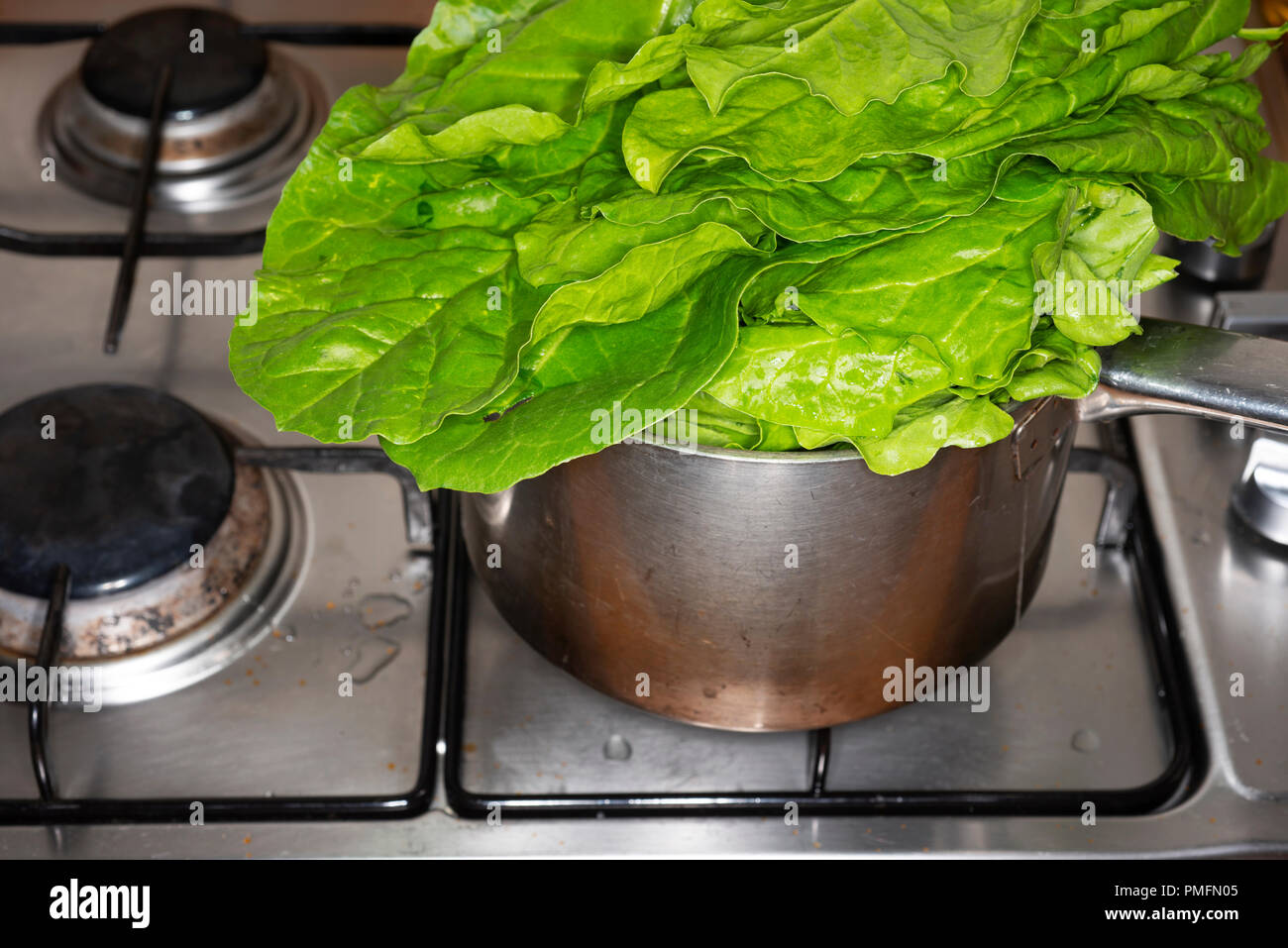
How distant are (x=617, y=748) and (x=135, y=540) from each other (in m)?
0.29

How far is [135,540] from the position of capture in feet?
2.49

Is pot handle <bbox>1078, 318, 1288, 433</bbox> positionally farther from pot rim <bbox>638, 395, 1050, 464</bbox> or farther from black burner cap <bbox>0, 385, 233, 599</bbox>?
black burner cap <bbox>0, 385, 233, 599</bbox>

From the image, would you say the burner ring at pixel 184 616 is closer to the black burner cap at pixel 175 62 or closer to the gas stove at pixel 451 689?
the gas stove at pixel 451 689

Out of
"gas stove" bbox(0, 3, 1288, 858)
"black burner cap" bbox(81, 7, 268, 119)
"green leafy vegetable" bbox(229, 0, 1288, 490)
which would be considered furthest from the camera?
"black burner cap" bbox(81, 7, 268, 119)

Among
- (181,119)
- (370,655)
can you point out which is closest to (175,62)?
(181,119)

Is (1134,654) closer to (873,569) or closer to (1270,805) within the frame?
(1270,805)

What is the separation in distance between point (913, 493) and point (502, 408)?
7.4 inches

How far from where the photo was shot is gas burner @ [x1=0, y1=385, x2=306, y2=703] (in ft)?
2.48

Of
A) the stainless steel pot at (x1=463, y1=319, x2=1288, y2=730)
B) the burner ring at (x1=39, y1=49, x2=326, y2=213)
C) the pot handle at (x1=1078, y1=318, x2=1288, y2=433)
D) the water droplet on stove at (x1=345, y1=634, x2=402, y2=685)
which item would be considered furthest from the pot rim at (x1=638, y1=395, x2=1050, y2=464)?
the burner ring at (x1=39, y1=49, x2=326, y2=213)

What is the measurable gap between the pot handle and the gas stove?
163 mm
